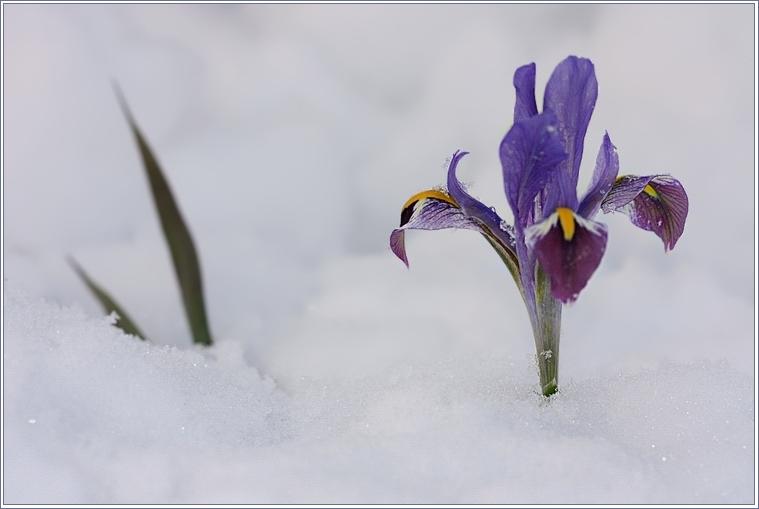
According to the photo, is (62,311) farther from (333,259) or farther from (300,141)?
(300,141)

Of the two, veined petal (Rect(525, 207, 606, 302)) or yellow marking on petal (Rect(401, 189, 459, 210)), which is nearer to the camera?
veined petal (Rect(525, 207, 606, 302))

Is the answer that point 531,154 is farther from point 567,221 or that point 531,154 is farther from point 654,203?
point 654,203

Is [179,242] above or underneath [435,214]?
underneath

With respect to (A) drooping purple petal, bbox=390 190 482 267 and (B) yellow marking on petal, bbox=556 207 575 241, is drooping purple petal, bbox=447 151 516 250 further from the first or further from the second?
(B) yellow marking on petal, bbox=556 207 575 241

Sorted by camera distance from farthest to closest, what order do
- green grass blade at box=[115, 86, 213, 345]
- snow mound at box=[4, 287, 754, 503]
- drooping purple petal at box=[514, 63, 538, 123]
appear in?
green grass blade at box=[115, 86, 213, 345], drooping purple petal at box=[514, 63, 538, 123], snow mound at box=[4, 287, 754, 503]

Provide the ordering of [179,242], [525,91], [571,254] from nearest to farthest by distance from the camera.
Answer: [571,254], [525,91], [179,242]

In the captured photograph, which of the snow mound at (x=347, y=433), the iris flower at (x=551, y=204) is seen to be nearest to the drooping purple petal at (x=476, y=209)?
the iris flower at (x=551, y=204)

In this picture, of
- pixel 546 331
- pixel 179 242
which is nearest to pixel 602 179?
pixel 546 331

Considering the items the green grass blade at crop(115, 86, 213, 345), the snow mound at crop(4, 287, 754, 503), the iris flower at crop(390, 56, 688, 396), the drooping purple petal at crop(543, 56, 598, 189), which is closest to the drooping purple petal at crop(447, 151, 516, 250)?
the iris flower at crop(390, 56, 688, 396)
